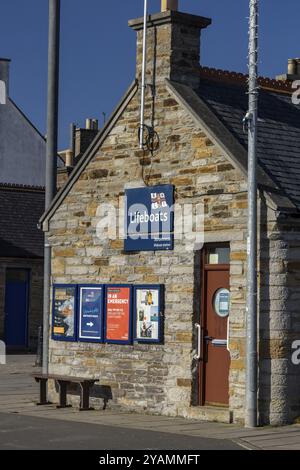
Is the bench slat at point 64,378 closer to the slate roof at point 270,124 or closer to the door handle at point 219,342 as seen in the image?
the door handle at point 219,342

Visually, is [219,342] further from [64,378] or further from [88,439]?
[88,439]

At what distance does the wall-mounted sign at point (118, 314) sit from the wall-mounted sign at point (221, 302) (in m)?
1.84

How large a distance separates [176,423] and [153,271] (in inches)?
112

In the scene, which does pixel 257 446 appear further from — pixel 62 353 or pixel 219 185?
pixel 62 353

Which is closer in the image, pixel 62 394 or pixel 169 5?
pixel 169 5

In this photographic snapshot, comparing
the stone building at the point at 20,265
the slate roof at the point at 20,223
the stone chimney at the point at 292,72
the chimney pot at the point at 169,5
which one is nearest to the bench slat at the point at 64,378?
the chimney pot at the point at 169,5

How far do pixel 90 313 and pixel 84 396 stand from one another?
1566mm

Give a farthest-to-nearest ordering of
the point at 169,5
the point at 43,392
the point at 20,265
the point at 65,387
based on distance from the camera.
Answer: the point at 20,265
the point at 43,392
the point at 65,387
the point at 169,5

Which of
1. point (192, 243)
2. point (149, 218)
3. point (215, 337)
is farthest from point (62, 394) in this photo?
point (192, 243)

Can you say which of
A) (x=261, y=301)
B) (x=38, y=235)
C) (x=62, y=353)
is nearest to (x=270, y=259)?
(x=261, y=301)

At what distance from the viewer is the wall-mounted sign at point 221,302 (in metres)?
17.3

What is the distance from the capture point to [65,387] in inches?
766

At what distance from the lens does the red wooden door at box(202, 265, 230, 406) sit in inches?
682

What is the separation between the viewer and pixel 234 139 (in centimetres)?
1750
